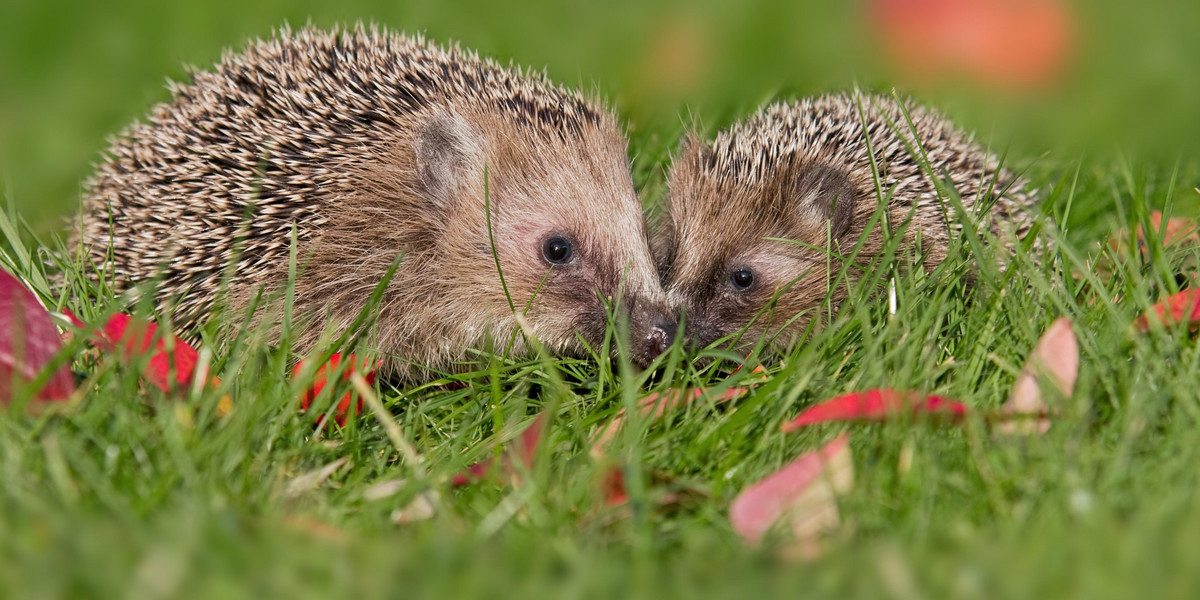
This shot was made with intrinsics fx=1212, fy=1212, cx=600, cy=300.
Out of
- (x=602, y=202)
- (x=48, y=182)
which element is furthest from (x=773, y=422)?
(x=48, y=182)

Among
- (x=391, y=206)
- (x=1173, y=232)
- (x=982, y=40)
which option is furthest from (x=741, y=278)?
(x=982, y=40)

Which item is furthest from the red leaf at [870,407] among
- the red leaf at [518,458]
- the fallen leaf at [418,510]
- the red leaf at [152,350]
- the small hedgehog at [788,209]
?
the red leaf at [152,350]

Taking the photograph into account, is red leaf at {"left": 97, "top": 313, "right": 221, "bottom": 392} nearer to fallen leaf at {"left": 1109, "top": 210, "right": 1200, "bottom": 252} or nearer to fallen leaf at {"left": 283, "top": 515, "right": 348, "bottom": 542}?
fallen leaf at {"left": 283, "top": 515, "right": 348, "bottom": 542}

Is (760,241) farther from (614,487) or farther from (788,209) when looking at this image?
(614,487)

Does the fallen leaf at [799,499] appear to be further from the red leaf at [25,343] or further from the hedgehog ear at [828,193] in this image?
the hedgehog ear at [828,193]

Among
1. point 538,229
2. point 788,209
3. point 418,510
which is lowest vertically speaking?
point 418,510

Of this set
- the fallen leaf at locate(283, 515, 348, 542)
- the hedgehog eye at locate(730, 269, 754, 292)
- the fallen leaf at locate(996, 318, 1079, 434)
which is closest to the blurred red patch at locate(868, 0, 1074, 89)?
the hedgehog eye at locate(730, 269, 754, 292)
